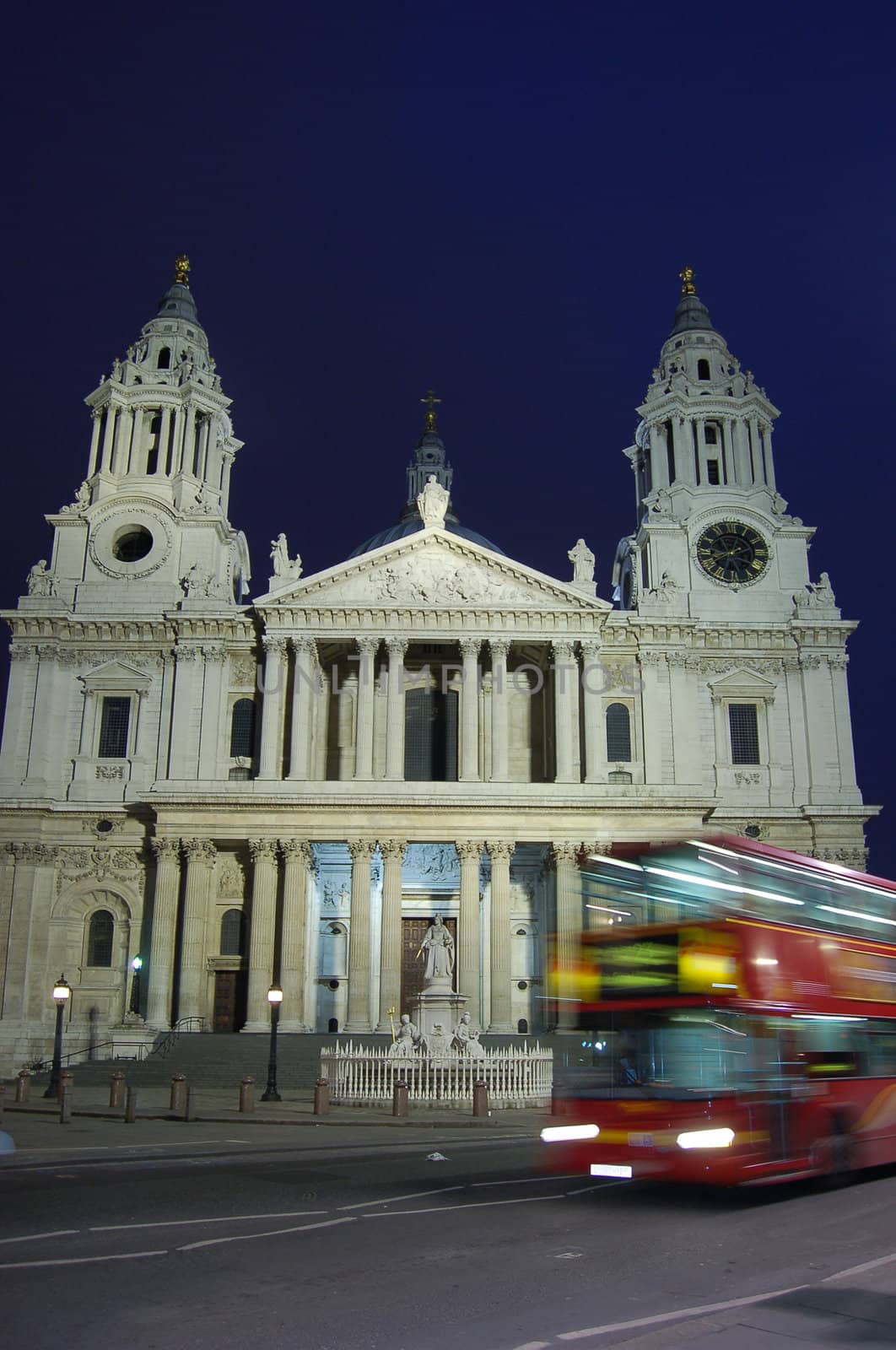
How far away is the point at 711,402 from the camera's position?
54.4 m

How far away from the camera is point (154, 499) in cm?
5097

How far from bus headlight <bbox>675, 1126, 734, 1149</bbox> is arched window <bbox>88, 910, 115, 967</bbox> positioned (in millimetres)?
35209

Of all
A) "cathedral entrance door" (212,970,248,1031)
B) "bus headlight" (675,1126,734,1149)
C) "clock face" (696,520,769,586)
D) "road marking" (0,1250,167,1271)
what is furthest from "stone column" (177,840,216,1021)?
"road marking" (0,1250,167,1271)

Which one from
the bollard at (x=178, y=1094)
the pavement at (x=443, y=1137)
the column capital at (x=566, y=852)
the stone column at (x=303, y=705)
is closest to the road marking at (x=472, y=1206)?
the pavement at (x=443, y=1137)

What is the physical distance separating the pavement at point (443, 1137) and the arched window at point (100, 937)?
734 centimetres

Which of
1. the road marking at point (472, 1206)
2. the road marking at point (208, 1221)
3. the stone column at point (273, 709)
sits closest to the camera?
the road marking at point (208, 1221)

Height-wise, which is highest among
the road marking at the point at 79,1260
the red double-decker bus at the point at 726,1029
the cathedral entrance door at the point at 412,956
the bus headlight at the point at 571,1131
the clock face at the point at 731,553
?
the clock face at the point at 731,553

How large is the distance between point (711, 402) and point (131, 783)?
100 feet

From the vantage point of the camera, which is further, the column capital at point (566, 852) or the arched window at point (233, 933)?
the arched window at point (233, 933)

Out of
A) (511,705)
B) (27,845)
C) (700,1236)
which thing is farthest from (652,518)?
(700,1236)

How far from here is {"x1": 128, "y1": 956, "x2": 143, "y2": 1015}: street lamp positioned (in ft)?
143

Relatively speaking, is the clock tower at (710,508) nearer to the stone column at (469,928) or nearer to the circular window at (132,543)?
the stone column at (469,928)

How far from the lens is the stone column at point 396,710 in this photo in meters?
44.0

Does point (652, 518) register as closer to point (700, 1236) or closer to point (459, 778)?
point (459, 778)
